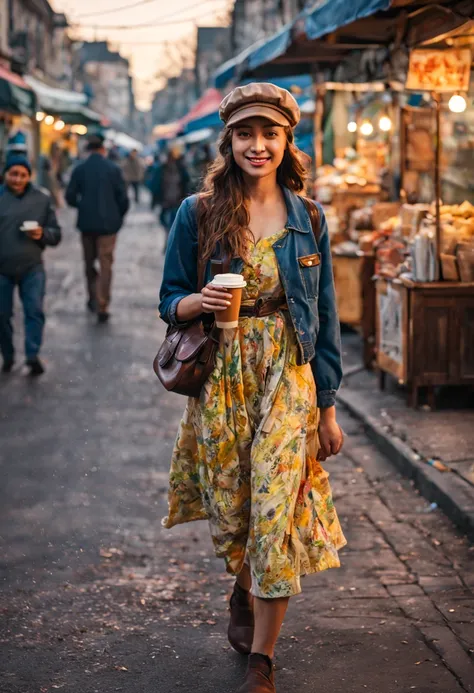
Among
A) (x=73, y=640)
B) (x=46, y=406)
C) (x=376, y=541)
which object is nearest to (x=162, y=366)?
(x=73, y=640)

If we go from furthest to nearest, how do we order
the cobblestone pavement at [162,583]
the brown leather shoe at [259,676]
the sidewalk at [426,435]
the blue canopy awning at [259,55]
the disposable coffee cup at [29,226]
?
the blue canopy awning at [259,55] < the disposable coffee cup at [29,226] < the sidewalk at [426,435] < the cobblestone pavement at [162,583] < the brown leather shoe at [259,676]

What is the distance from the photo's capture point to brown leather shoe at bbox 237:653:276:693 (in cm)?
352

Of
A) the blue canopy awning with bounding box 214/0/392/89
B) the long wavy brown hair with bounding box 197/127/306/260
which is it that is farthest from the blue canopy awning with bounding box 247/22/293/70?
the long wavy brown hair with bounding box 197/127/306/260

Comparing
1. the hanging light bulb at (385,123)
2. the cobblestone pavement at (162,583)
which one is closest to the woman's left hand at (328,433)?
the cobblestone pavement at (162,583)

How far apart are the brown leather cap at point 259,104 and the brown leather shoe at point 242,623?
5.64 ft

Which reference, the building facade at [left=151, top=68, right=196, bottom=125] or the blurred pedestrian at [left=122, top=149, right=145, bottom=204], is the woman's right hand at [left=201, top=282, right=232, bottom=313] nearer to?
the blurred pedestrian at [left=122, top=149, right=145, bottom=204]

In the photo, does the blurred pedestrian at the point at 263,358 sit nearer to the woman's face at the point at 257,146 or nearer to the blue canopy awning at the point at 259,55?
the woman's face at the point at 257,146

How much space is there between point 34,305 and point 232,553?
634 cm

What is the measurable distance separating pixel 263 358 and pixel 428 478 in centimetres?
283

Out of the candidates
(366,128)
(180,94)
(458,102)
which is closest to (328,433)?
(458,102)

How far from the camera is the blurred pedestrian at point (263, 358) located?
3564 millimetres

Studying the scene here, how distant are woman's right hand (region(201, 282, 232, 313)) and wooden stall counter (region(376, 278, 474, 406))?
4650 millimetres

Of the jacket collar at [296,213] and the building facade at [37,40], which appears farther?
the building facade at [37,40]

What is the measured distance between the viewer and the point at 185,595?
15.4 feet
